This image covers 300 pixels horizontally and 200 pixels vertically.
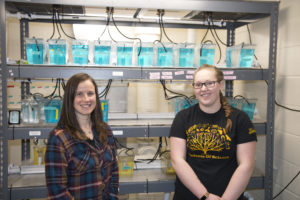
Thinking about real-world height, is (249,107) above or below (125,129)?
above

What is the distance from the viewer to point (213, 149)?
5.93 feet

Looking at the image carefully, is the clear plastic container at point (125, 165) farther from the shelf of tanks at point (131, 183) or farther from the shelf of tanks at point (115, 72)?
the shelf of tanks at point (115, 72)

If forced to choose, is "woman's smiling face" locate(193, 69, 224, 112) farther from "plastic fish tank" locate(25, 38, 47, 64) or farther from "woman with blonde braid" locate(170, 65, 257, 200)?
"plastic fish tank" locate(25, 38, 47, 64)

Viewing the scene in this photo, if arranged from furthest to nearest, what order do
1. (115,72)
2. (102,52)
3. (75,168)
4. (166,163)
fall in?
(166,163) → (102,52) → (115,72) → (75,168)

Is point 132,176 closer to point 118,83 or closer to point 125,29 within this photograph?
point 118,83

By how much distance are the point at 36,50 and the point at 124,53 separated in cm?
75

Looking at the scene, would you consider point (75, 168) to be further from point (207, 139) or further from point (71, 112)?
point (207, 139)

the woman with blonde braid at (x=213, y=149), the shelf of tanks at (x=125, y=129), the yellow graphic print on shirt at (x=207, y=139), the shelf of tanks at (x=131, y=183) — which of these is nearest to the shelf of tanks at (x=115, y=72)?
the shelf of tanks at (x=125, y=129)

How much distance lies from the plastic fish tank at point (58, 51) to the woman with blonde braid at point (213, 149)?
3.89ft

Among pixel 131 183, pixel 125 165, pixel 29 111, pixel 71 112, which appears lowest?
pixel 131 183

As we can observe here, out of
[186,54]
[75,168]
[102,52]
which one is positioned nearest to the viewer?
[75,168]

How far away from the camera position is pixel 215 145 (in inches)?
71.1

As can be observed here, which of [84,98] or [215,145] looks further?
[215,145]

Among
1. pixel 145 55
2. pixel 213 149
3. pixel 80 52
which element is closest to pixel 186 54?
pixel 145 55
